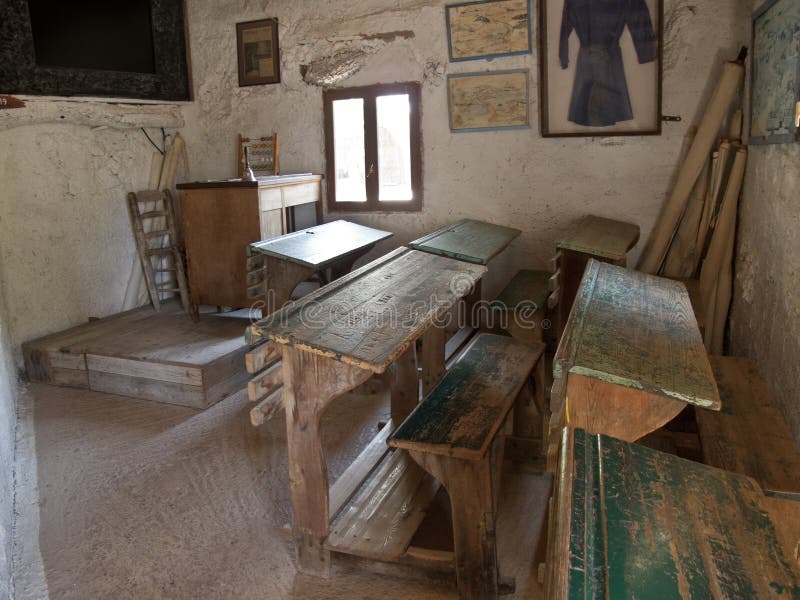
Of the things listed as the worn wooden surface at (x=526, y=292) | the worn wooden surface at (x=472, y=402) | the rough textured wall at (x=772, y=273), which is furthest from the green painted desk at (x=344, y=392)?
the rough textured wall at (x=772, y=273)

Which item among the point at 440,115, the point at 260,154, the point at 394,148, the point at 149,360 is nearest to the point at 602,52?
the point at 440,115

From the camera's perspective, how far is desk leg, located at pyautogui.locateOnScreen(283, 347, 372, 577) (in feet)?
7.02

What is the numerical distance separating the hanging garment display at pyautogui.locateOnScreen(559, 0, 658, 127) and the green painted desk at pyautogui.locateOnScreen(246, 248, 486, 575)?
219cm

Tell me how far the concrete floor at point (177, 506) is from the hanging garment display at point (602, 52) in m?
2.46

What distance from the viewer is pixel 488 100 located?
15.3ft

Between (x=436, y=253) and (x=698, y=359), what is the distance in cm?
203

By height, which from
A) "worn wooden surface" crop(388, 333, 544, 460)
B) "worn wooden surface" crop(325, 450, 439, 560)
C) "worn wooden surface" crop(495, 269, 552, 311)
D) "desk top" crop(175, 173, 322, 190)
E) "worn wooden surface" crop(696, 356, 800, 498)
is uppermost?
"desk top" crop(175, 173, 322, 190)

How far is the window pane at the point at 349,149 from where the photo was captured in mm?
5137

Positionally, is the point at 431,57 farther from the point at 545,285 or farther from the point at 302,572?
the point at 302,572

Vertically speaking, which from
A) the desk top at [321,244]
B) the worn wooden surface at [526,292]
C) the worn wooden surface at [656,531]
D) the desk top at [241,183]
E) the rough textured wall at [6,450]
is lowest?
the rough textured wall at [6,450]

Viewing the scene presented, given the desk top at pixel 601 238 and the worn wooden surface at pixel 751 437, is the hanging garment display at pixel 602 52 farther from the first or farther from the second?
the worn wooden surface at pixel 751 437

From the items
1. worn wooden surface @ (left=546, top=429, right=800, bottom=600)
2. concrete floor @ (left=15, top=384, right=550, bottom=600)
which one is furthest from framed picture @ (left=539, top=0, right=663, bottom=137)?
worn wooden surface @ (left=546, top=429, right=800, bottom=600)

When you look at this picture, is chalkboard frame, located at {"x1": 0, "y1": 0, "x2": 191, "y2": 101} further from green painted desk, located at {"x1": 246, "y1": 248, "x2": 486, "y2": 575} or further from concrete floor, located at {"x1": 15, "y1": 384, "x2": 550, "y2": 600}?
green painted desk, located at {"x1": 246, "y1": 248, "x2": 486, "y2": 575}

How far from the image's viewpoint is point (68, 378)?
13.8 ft
